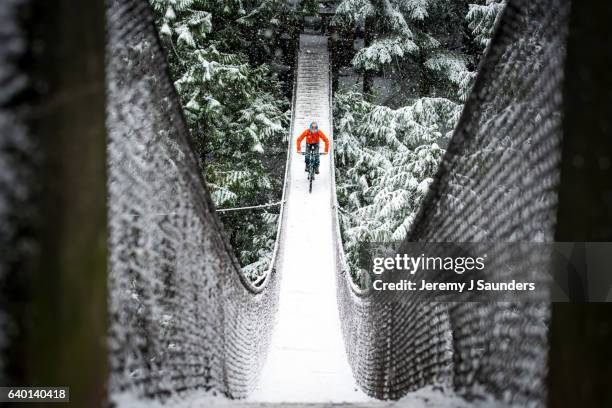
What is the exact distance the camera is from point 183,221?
176cm

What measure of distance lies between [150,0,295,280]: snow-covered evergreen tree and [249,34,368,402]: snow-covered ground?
A: 3.24ft

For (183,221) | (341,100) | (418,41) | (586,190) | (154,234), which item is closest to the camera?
(586,190)

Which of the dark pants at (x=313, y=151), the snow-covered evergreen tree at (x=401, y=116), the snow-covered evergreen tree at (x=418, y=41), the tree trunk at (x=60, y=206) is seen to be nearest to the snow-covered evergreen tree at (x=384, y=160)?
the snow-covered evergreen tree at (x=401, y=116)

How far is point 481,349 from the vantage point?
1.37 meters

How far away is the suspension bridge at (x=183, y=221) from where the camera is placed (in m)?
0.60

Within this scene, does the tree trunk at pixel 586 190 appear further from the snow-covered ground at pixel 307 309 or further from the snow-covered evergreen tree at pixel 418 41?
the snow-covered evergreen tree at pixel 418 41

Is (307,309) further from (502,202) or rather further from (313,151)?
(502,202)

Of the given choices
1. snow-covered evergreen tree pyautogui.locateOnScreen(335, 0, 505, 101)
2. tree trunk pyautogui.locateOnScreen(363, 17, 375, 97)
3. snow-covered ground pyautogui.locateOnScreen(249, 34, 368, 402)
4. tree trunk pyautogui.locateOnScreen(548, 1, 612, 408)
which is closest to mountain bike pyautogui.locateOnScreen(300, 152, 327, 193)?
A: snow-covered ground pyautogui.locateOnScreen(249, 34, 368, 402)

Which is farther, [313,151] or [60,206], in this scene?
[313,151]


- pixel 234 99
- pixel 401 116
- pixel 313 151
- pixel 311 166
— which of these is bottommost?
pixel 311 166

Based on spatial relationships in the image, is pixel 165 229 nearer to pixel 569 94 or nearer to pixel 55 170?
pixel 55 170

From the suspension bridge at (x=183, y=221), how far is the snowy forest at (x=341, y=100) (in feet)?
20.6

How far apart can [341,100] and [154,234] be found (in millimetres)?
11085

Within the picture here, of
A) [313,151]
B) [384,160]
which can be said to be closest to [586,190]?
[313,151]
